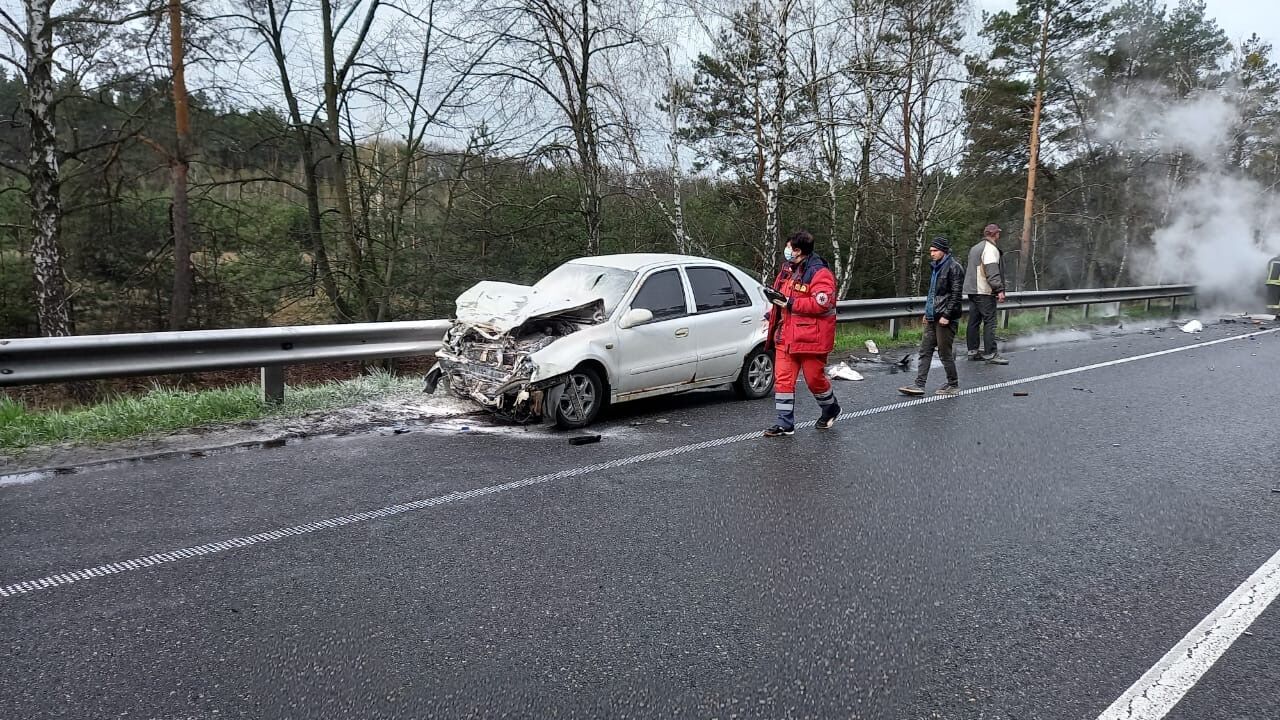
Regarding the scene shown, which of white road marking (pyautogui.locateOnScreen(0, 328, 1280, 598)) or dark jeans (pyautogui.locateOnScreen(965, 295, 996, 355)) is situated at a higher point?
dark jeans (pyautogui.locateOnScreen(965, 295, 996, 355))

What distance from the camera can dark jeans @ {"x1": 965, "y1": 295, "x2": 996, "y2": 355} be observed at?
39.7ft

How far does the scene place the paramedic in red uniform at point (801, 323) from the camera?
670 cm

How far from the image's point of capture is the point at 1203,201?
2716 cm

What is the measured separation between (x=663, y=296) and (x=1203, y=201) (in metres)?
27.7

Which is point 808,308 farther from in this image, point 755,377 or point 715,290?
point 755,377

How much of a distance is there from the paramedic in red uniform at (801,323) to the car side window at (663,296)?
125 cm

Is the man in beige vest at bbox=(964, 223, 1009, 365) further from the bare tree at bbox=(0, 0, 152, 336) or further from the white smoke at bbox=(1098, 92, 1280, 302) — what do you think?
the white smoke at bbox=(1098, 92, 1280, 302)

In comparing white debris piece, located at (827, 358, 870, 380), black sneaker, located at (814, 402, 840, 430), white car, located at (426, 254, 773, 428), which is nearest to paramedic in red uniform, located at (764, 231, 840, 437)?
black sneaker, located at (814, 402, 840, 430)

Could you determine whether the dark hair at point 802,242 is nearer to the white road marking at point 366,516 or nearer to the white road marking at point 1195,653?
the white road marking at point 366,516

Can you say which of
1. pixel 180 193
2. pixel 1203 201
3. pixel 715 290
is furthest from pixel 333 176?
pixel 1203 201

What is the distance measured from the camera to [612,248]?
703 inches

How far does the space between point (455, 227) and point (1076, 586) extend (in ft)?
43.7

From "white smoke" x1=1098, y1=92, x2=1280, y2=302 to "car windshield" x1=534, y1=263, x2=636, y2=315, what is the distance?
24741mm

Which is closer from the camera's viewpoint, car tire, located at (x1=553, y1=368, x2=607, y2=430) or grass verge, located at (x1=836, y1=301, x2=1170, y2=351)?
car tire, located at (x1=553, y1=368, x2=607, y2=430)
